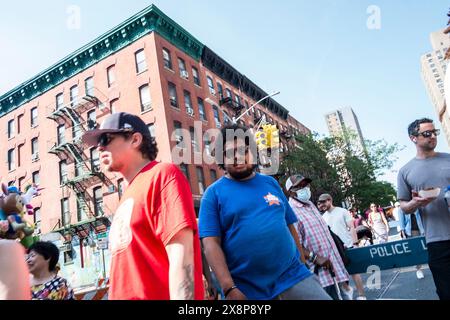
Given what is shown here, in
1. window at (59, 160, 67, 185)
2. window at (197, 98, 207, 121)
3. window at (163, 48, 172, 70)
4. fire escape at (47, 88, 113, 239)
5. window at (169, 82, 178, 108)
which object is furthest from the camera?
window at (197, 98, 207, 121)

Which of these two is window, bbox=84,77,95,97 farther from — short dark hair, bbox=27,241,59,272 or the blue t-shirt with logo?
the blue t-shirt with logo

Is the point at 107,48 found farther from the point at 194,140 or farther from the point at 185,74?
the point at 194,140

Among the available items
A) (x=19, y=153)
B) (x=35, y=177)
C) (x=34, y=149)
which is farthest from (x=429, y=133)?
(x=19, y=153)

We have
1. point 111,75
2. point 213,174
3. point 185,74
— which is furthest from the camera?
point 185,74

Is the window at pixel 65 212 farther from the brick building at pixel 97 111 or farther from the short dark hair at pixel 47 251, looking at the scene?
the short dark hair at pixel 47 251

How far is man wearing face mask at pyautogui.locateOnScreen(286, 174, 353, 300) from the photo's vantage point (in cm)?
388

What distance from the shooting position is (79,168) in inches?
955

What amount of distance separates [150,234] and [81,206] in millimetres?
→ 24308

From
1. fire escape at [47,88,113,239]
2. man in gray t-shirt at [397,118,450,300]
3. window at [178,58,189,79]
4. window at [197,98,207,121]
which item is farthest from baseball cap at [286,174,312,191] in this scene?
window at [178,58,189,79]

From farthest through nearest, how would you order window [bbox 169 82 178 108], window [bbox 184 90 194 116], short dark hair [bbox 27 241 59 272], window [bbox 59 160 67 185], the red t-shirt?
window [bbox 59 160 67 185]
window [bbox 184 90 194 116]
window [bbox 169 82 178 108]
short dark hair [bbox 27 241 59 272]
the red t-shirt

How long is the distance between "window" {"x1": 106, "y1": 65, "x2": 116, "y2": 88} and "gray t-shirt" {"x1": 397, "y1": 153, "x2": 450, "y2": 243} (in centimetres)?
2379
